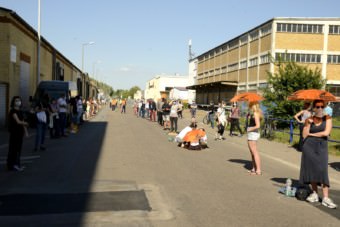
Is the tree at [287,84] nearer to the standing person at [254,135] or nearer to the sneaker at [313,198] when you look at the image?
the standing person at [254,135]

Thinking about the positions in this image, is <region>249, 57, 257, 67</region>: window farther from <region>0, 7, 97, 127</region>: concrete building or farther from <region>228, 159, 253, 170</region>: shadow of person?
<region>228, 159, 253, 170</region>: shadow of person

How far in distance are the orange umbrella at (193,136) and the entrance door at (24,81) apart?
14575 mm

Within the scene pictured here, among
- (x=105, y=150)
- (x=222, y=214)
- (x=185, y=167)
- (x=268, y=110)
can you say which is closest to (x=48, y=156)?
(x=105, y=150)

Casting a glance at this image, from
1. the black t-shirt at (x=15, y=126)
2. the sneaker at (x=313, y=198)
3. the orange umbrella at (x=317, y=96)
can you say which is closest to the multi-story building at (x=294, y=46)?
the orange umbrella at (x=317, y=96)

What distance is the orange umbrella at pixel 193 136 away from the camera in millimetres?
14827

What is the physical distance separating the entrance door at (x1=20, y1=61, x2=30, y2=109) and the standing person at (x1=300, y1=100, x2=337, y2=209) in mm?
21760

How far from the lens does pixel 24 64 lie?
87.9 ft

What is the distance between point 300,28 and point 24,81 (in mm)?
34552

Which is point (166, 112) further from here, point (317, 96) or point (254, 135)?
point (317, 96)

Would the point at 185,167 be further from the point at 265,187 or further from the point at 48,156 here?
the point at 48,156

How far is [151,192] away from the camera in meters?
7.64

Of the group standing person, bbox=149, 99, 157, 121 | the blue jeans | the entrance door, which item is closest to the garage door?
the entrance door

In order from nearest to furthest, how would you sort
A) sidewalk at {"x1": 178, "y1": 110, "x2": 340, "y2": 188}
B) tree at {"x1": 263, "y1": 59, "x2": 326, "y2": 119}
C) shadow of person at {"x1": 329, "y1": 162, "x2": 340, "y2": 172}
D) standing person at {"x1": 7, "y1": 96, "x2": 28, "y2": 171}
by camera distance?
1. standing person at {"x1": 7, "y1": 96, "x2": 28, "y2": 171}
2. sidewalk at {"x1": 178, "y1": 110, "x2": 340, "y2": 188}
3. shadow of person at {"x1": 329, "y1": 162, "x2": 340, "y2": 172}
4. tree at {"x1": 263, "y1": 59, "x2": 326, "y2": 119}

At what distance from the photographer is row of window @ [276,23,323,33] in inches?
1971
